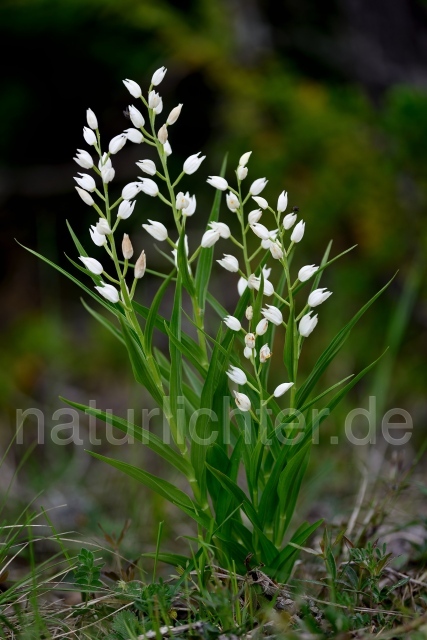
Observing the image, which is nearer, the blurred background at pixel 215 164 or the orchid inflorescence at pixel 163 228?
the orchid inflorescence at pixel 163 228

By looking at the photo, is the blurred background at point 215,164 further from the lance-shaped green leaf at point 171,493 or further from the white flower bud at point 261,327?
the white flower bud at point 261,327

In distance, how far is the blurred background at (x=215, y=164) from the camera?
9.36 ft

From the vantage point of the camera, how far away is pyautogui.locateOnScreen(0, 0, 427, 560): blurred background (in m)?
2.85

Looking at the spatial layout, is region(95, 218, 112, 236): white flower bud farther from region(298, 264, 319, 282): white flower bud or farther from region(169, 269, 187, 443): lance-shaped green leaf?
region(298, 264, 319, 282): white flower bud

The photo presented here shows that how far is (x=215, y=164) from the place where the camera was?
3744mm

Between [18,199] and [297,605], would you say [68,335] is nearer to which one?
[18,199]

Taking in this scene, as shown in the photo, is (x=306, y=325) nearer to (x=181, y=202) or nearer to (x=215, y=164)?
(x=181, y=202)

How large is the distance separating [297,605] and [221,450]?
0.33 meters

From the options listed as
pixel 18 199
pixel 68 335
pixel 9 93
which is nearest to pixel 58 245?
pixel 18 199

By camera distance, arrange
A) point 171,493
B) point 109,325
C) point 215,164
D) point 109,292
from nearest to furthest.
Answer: point 109,292 → point 171,493 → point 109,325 → point 215,164

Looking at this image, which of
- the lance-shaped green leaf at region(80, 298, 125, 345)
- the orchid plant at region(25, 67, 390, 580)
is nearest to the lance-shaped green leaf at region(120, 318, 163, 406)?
the orchid plant at region(25, 67, 390, 580)

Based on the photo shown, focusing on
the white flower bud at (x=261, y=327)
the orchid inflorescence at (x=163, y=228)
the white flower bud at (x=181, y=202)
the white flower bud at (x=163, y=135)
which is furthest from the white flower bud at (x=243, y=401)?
the white flower bud at (x=163, y=135)

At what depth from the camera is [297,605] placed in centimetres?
134

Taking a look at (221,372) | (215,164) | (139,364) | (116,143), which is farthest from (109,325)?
(215,164)
